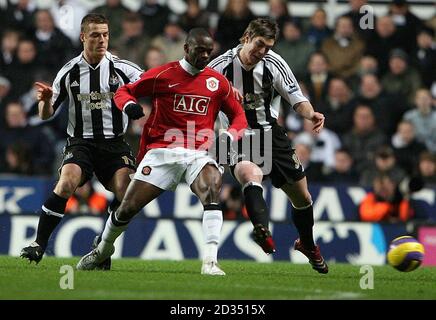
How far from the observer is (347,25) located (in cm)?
1614

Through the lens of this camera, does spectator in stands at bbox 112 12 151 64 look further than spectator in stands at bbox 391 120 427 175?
Yes

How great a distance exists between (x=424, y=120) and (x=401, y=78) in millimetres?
886

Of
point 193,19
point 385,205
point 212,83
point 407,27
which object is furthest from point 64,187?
point 407,27

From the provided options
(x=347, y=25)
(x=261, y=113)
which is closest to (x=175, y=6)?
(x=347, y=25)

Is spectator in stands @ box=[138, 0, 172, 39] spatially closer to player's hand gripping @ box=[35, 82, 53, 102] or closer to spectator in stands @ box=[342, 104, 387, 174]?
spectator in stands @ box=[342, 104, 387, 174]

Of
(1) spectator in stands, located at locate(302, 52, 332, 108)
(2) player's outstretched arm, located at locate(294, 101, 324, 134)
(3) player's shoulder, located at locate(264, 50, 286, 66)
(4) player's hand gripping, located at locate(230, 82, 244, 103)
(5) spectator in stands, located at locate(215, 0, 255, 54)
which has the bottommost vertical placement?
(2) player's outstretched arm, located at locate(294, 101, 324, 134)

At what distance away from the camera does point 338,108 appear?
52.0 ft

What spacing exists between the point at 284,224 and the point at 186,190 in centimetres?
131

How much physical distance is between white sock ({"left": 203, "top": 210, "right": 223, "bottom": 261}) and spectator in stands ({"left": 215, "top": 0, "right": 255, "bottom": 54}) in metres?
7.09

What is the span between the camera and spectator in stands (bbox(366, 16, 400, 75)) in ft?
54.7

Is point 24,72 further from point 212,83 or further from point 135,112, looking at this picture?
point 135,112

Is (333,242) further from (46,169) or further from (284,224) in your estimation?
(46,169)

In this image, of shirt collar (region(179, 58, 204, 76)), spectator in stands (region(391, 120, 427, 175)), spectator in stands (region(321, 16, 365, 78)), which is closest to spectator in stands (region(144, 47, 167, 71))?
spectator in stands (region(321, 16, 365, 78))

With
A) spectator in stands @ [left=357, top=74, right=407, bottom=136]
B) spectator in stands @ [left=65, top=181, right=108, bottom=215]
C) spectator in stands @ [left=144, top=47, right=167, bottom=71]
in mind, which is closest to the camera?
spectator in stands @ [left=65, top=181, right=108, bottom=215]
